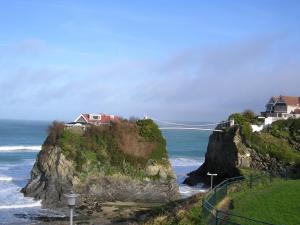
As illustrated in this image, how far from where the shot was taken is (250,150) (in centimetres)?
5384

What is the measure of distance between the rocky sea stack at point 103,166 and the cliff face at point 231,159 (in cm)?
960

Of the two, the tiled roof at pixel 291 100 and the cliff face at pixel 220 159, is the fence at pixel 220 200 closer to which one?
the cliff face at pixel 220 159

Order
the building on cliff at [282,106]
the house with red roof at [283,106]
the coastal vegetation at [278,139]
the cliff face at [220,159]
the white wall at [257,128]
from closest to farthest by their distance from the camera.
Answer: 1. the coastal vegetation at [278,139]
2. the cliff face at [220,159]
3. the white wall at [257,128]
4. the building on cliff at [282,106]
5. the house with red roof at [283,106]

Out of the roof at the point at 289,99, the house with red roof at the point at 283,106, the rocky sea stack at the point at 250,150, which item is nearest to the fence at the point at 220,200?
the rocky sea stack at the point at 250,150

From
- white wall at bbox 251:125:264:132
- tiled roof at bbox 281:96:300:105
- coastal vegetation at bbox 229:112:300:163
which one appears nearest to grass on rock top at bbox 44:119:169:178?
coastal vegetation at bbox 229:112:300:163

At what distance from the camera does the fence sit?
1534 cm

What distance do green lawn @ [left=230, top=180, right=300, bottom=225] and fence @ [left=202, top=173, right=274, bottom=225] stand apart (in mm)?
723

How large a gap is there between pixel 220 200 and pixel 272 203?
284 cm

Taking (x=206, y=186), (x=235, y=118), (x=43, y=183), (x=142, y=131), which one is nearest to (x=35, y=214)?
(x=43, y=183)

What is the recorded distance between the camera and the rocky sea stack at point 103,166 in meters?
42.9

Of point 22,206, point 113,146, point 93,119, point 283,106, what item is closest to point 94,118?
point 93,119

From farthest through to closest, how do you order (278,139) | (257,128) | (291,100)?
(291,100), (257,128), (278,139)

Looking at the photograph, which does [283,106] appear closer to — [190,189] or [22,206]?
[190,189]

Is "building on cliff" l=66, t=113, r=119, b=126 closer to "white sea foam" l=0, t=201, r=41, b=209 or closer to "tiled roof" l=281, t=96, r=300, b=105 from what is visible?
"white sea foam" l=0, t=201, r=41, b=209
